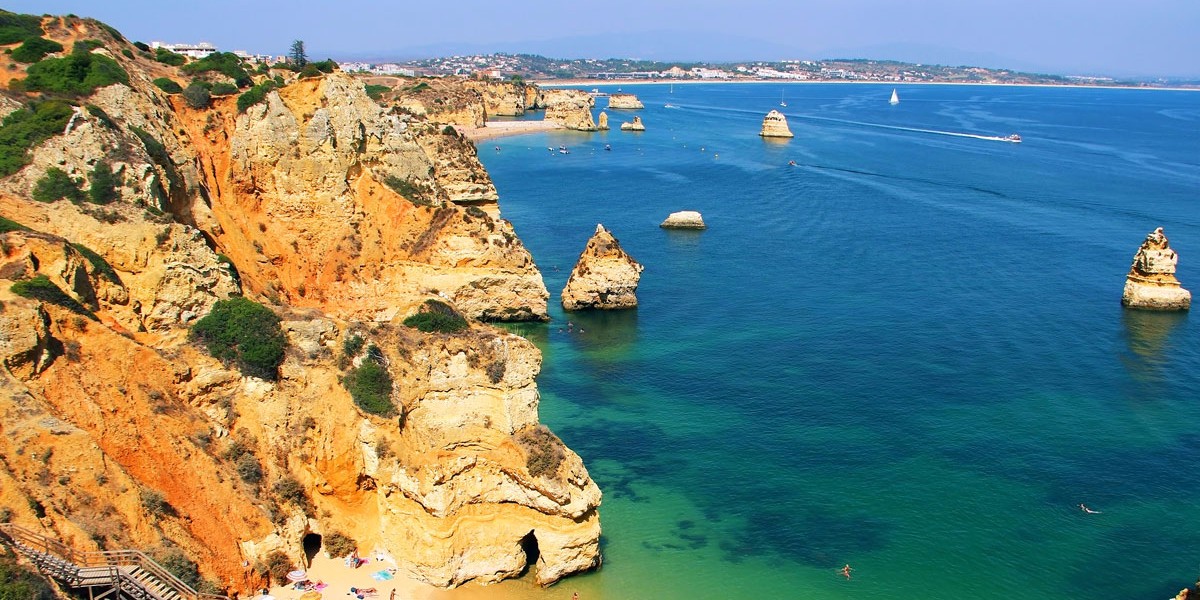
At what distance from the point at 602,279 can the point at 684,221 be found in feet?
111

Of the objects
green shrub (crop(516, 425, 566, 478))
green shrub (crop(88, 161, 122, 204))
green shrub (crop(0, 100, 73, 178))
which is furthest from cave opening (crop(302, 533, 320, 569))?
green shrub (crop(0, 100, 73, 178))

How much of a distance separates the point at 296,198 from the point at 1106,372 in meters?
49.6

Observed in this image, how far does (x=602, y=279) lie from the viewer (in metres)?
64.2

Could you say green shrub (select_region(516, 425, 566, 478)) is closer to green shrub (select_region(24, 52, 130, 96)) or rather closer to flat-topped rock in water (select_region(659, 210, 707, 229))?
green shrub (select_region(24, 52, 130, 96))

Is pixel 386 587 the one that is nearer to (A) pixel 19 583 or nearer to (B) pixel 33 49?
(A) pixel 19 583

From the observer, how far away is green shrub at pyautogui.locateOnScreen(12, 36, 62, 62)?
44.8 metres

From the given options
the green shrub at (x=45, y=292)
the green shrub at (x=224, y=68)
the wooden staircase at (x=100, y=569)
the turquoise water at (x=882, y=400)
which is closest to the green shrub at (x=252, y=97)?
the green shrub at (x=224, y=68)

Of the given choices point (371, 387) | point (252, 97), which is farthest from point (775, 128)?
point (371, 387)

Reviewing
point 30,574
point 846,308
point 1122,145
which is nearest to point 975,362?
point 846,308

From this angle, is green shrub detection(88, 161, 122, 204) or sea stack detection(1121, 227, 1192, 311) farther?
sea stack detection(1121, 227, 1192, 311)

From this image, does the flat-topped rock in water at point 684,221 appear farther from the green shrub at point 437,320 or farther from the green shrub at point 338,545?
the green shrub at point 338,545

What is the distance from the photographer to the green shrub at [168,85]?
48.9 meters

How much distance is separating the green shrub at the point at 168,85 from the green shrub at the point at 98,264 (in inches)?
762

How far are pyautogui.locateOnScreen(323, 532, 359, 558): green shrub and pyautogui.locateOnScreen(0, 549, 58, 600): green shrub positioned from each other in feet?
34.3
